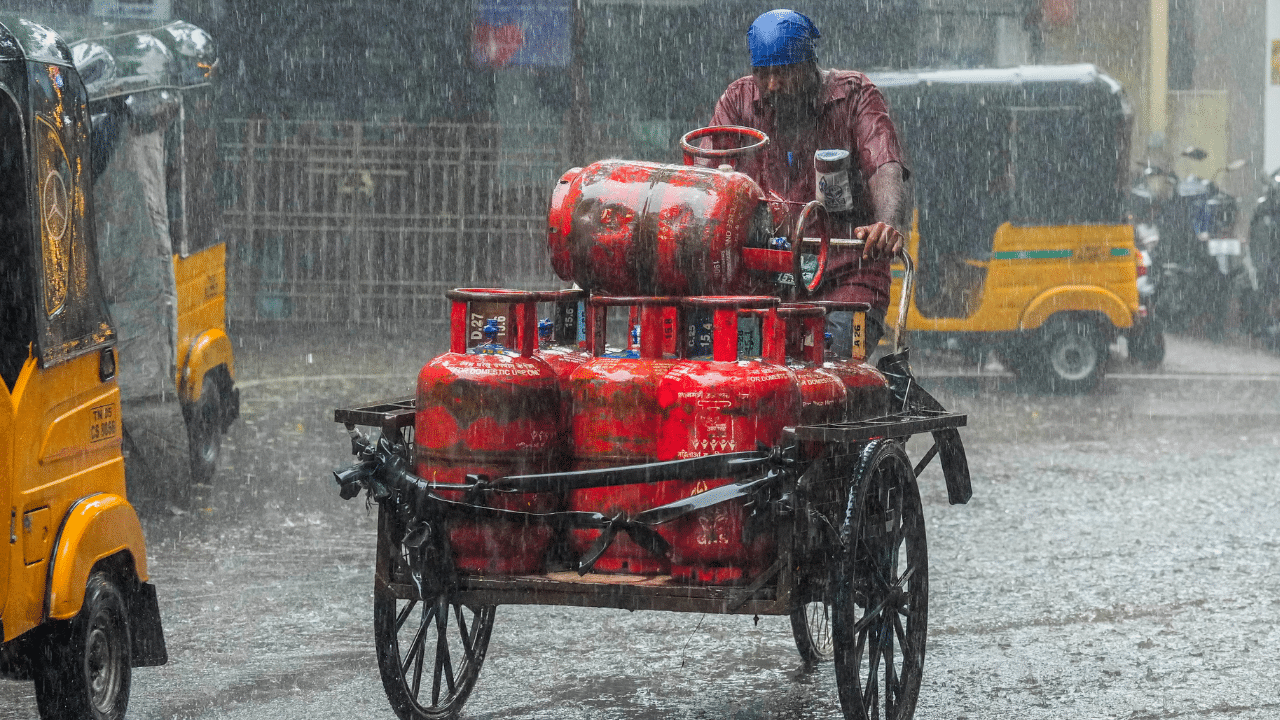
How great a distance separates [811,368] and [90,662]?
2.13 m

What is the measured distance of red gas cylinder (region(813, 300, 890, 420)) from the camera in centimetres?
450

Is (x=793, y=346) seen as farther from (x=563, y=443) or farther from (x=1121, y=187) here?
(x=1121, y=187)

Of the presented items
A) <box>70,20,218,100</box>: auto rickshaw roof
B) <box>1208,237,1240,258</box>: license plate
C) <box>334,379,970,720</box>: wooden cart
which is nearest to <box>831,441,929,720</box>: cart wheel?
<box>334,379,970,720</box>: wooden cart

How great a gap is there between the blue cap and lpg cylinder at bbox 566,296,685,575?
59.0 inches

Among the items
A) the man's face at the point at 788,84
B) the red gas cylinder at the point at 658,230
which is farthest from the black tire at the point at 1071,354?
the red gas cylinder at the point at 658,230

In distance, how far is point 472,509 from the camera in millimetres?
3869

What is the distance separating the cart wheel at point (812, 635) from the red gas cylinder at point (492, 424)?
137 centimetres

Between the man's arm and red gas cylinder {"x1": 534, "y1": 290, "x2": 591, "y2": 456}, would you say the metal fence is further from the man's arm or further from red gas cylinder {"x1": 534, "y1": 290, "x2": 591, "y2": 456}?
red gas cylinder {"x1": 534, "y1": 290, "x2": 591, "y2": 456}

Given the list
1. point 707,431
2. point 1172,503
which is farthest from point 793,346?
point 1172,503

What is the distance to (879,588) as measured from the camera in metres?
4.23

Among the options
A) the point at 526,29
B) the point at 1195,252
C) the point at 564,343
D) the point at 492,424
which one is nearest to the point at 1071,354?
the point at 1195,252

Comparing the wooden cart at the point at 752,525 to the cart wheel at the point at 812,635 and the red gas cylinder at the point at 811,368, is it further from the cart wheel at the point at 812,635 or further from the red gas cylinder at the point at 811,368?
the cart wheel at the point at 812,635

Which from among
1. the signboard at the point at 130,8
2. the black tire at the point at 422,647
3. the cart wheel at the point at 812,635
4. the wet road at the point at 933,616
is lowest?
the wet road at the point at 933,616

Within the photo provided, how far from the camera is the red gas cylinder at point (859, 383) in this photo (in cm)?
450
